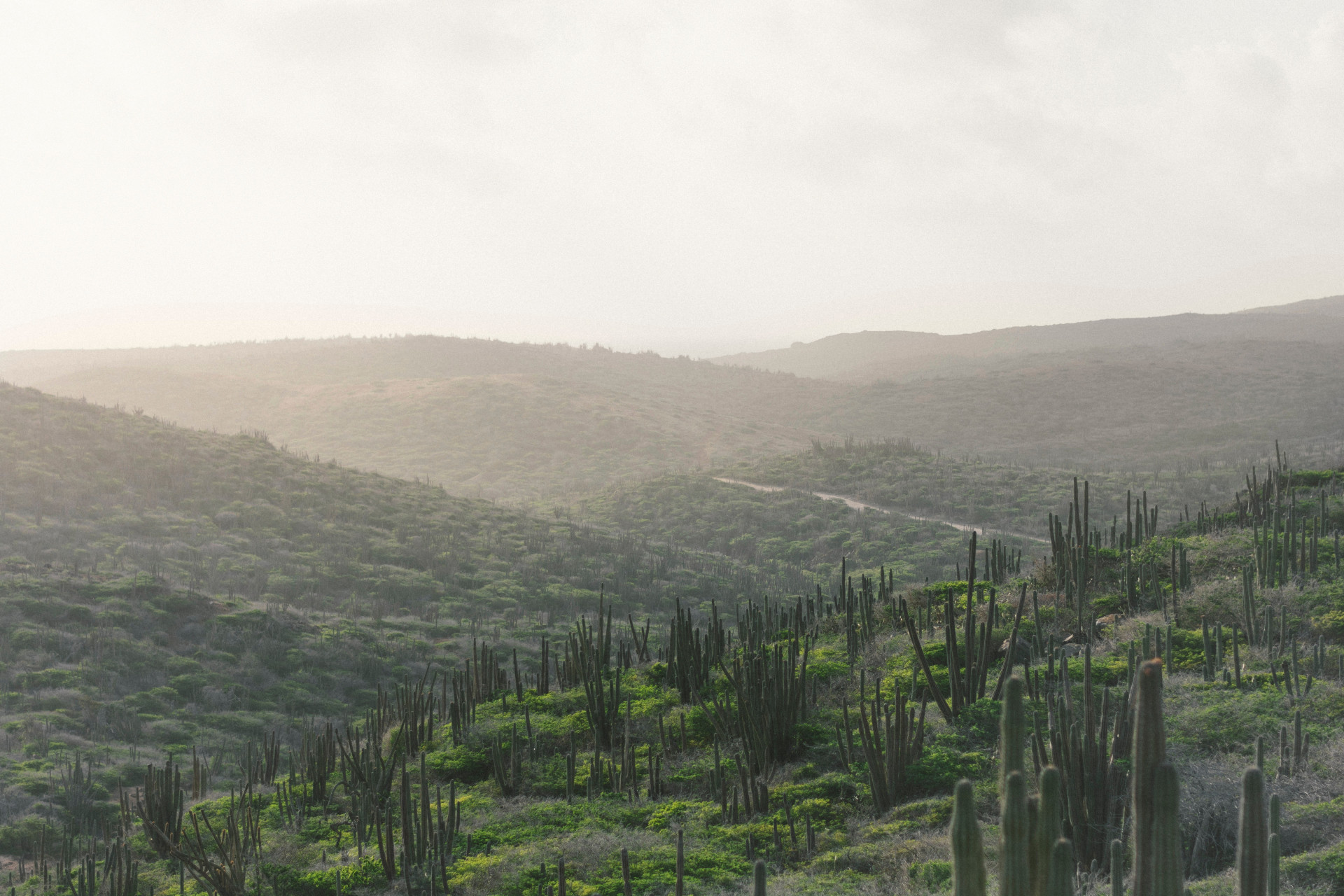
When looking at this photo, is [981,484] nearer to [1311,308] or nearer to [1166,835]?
[1166,835]

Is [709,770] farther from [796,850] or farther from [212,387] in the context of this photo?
[212,387]

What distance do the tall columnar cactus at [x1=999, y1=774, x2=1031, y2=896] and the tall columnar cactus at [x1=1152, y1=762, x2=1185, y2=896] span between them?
1.04 feet

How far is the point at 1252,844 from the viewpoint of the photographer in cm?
236

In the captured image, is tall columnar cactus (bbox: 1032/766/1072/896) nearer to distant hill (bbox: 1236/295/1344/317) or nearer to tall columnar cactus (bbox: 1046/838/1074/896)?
tall columnar cactus (bbox: 1046/838/1074/896)

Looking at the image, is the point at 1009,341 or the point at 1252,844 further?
the point at 1009,341

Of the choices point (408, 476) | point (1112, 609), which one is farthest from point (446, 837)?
point (408, 476)

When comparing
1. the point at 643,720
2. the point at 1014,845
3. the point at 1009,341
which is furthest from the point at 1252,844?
the point at 1009,341

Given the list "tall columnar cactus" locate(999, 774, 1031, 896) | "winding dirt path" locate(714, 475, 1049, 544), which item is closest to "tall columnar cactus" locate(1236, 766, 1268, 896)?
"tall columnar cactus" locate(999, 774, 1031, 896)

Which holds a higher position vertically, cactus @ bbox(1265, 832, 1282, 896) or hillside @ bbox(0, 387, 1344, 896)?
cactus @ bbox(1265, 832, 1282, 896)

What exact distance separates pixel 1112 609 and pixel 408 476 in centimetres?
3073

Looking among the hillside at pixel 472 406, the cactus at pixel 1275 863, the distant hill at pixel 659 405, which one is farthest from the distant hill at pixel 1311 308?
the cactus at pixel 1275 863

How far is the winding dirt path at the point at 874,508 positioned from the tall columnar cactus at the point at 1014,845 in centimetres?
2083

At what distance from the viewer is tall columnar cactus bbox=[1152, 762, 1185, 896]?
2.31m

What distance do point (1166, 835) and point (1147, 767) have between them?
167mm
